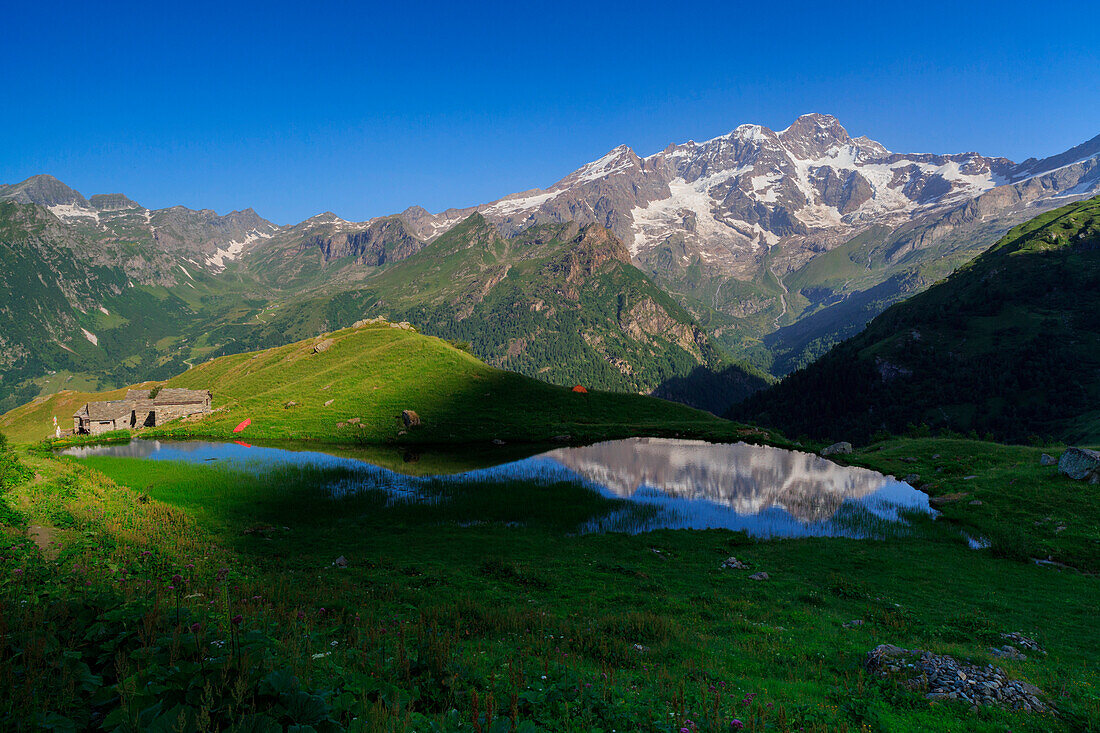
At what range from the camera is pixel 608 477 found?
187 feet

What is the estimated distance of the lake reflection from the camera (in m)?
42.2

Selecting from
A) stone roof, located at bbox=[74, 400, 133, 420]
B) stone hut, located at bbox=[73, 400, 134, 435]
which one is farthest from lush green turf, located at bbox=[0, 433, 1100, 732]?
stone roof, located at bbox=[74, 400, 133, 420]

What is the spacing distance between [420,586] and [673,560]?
16.6 metres

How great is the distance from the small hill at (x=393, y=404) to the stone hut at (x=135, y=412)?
5418 millimetres

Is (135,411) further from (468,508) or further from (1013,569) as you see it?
(1013,569)

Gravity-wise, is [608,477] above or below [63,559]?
below

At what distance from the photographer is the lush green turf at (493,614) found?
24.3 ft

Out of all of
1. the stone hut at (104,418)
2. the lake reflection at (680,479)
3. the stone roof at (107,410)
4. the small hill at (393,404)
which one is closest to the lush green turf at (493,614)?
the lake reflection at (680,479)

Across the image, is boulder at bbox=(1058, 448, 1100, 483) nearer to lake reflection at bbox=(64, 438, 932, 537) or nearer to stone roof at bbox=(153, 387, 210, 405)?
lake reflection at bbox=(64, 438, 932, 537)

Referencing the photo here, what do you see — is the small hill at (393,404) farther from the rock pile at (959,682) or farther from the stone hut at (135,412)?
the rock pile at (959,682)

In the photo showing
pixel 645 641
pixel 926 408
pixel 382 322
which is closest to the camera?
pixel 645 641

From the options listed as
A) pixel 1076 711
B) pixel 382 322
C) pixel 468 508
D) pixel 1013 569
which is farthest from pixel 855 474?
pixel 382 322

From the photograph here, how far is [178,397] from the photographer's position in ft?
305

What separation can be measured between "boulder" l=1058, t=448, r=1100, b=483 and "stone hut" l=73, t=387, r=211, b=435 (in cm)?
12289
